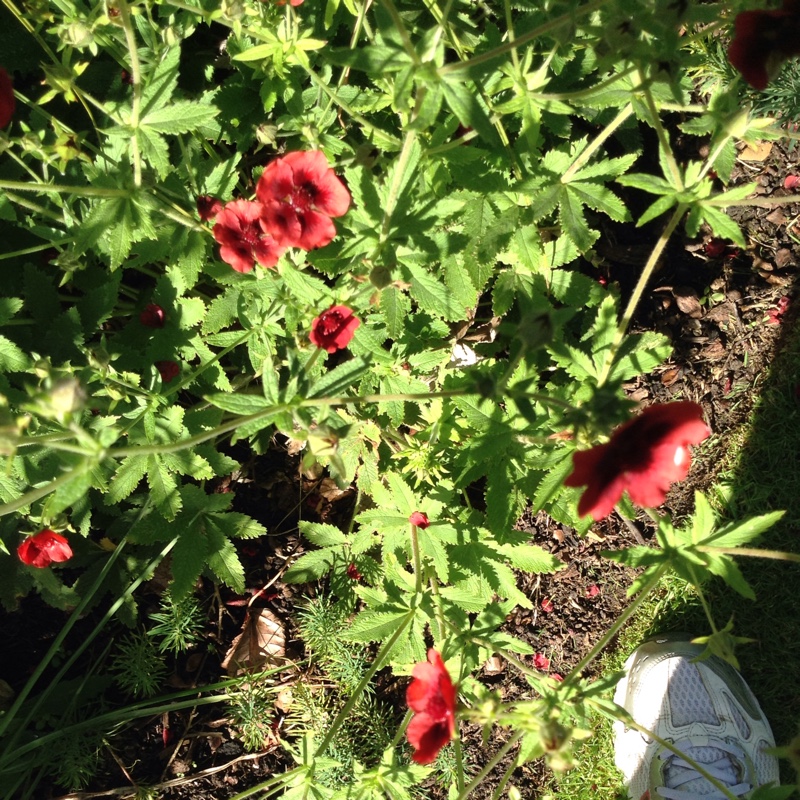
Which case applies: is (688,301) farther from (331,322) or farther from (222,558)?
(222,558)

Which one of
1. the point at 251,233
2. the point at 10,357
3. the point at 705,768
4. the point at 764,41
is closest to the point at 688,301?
the point at 764,41

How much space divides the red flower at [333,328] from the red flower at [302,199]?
18 cm

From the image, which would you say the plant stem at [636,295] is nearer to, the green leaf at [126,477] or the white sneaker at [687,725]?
the green leaf at [126,477]

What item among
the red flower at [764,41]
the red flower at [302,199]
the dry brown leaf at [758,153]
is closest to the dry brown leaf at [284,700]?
the red flower at [302,199]

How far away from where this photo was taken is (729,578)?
176 cm

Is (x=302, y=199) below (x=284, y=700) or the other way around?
the other way around

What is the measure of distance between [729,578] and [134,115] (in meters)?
1.86

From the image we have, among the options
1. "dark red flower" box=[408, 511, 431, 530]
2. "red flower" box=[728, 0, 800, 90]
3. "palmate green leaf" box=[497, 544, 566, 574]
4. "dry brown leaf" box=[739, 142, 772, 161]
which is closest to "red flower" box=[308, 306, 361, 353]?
"dark red flower" box=[408, 511, 431, 530]

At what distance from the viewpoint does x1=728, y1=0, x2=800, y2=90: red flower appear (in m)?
1.54

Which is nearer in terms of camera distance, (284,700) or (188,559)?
(188,559)

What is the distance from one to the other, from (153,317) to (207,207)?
38cm

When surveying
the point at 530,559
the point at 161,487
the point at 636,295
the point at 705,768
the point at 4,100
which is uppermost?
the point at 4,100

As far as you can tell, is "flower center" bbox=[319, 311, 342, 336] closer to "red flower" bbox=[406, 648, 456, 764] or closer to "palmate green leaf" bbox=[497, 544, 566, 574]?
"red flower" bbox=[406, 648, 456, 764]

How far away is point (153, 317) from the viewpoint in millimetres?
2270
